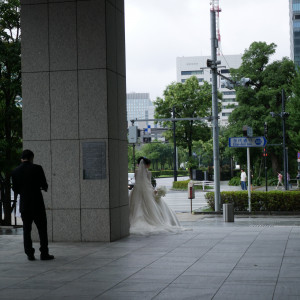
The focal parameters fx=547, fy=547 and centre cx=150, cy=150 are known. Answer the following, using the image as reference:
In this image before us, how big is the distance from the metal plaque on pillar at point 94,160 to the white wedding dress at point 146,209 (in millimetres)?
2447

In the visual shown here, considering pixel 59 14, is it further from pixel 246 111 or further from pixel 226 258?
pixel 246 111

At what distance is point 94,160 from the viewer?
10.8 metres

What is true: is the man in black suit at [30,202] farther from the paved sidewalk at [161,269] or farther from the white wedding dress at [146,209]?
the white wedding dress at [146,209]

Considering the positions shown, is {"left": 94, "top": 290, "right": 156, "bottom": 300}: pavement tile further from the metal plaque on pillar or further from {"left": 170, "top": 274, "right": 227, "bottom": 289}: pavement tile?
the metal plaque on pillar

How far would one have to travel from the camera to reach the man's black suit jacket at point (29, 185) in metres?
8.60

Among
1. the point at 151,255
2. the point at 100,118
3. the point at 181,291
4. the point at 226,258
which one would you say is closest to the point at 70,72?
the point at 100,118

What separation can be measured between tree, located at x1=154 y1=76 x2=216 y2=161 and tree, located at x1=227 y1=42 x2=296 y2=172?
3.70 metres

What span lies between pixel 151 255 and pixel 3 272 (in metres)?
2.44

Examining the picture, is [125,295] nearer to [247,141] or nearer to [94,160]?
[94,160]

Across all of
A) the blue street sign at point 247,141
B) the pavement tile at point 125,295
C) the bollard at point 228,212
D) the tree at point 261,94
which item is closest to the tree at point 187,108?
the tree at point 261,94

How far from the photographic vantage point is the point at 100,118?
10773mm

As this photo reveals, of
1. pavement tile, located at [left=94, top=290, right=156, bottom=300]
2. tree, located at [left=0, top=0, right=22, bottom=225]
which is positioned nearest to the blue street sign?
tree, located at [left=0, top=0, right=22, bottom=225]

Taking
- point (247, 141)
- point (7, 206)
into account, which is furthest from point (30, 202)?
point (247, 141)

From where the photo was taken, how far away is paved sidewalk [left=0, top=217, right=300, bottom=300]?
6.01 m
